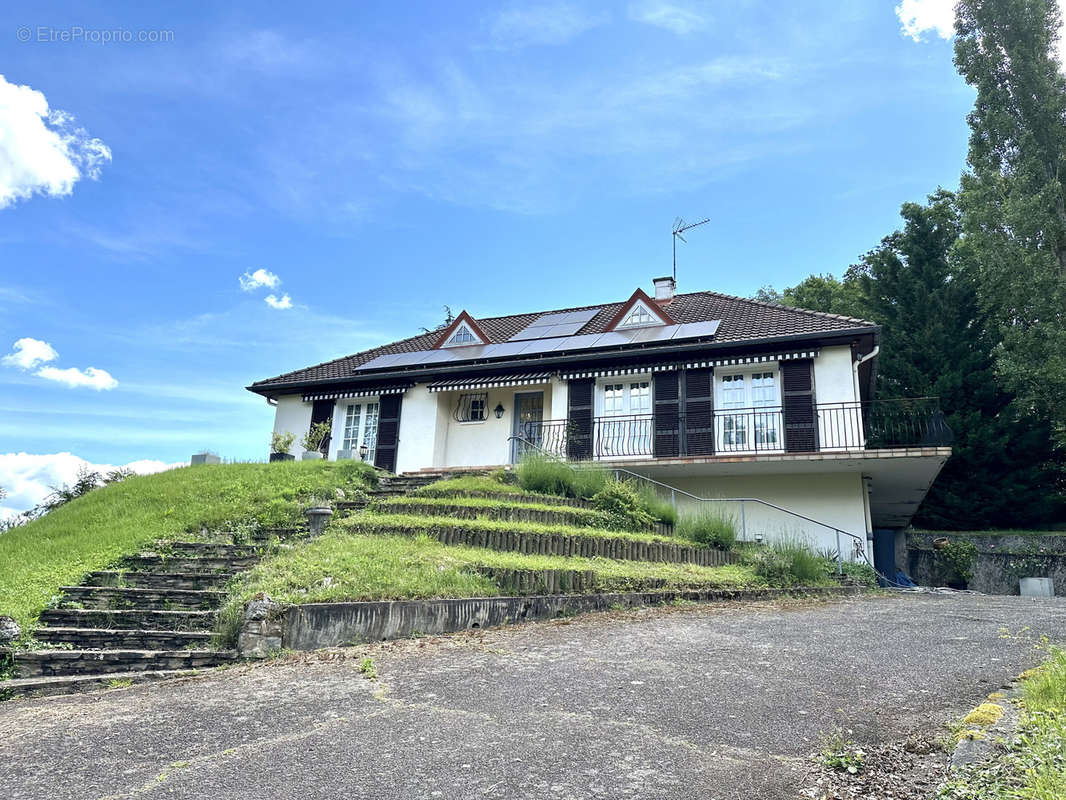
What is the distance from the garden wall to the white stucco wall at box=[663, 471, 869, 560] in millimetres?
4020

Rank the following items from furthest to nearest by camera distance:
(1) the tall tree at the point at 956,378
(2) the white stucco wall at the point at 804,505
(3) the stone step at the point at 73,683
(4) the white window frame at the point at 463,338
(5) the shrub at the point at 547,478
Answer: (4) the white window frame at the point at 463,338, (1) the tall tree at the point at 956,378, (2) the white stucco wall at the point at 804,505, (5) the shrub at the point at 547,478, (3) the stone step at the point at 73,683

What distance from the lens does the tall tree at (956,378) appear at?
797 inches

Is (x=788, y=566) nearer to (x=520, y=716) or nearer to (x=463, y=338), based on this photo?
(x=520, y=716)

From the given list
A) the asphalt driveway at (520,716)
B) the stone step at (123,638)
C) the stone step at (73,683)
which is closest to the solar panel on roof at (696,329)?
the asphalt driveway at (520,716)

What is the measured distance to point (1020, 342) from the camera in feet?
66.4

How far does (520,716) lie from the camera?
4.68 meters

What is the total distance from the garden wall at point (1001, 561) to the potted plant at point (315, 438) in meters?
15.8

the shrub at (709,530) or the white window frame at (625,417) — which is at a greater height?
the white window frame at (625,417)

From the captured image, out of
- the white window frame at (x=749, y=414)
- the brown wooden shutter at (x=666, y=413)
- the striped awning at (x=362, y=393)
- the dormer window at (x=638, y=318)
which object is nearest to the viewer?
the white window frame at (x=749, y=414)

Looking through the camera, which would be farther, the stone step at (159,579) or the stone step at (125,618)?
the stone step at (159,579)

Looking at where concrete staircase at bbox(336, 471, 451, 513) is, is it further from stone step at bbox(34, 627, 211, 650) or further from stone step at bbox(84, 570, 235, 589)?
stone step at bbox(34, 627, 211, 650)

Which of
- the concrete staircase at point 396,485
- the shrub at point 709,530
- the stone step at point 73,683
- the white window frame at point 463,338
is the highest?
the white window frame at point 463,338

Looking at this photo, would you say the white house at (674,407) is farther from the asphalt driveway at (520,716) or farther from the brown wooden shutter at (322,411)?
the asphalt driveway at (520,716)

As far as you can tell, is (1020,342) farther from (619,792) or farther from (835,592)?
(619,792)
